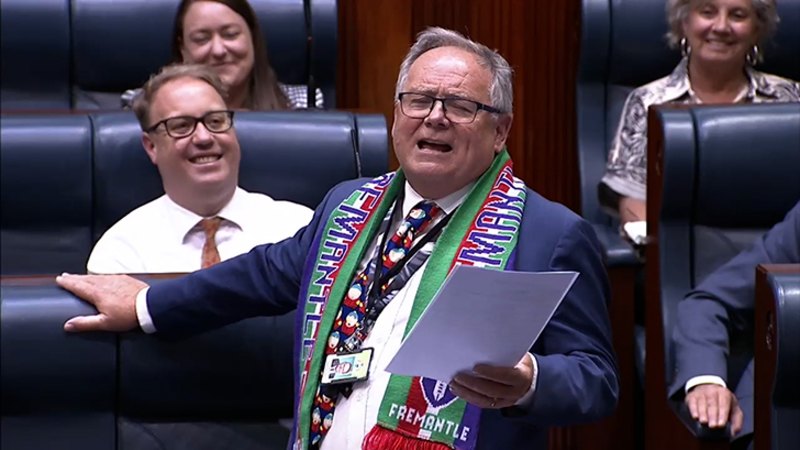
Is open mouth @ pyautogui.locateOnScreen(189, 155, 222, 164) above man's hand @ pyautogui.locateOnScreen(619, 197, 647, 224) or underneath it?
above

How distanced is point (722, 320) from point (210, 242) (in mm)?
436

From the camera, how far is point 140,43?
1692 mm

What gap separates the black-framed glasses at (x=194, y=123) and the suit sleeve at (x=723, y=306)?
0.42 m

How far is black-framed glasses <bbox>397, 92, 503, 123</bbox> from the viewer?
3.22ft

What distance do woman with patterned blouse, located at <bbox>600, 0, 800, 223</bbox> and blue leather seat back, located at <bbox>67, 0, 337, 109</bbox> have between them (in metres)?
0.35

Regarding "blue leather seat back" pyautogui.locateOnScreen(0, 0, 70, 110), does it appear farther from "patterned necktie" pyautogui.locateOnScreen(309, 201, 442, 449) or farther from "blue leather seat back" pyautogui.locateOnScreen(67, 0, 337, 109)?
"patterned necktie" pyautogui.locateOnScreen(309, 201, 442, 449)

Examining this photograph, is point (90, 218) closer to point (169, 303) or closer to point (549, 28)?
point (169, 303)

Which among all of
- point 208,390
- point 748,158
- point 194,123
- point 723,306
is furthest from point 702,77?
point 208,390

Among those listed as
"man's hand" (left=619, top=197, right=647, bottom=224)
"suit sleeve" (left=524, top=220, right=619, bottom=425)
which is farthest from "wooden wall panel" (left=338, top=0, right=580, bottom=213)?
"suit sleeve" (left=524, top=220, right=619, bottom=425)

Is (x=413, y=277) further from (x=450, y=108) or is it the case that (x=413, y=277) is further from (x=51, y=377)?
(x=51, y=377)

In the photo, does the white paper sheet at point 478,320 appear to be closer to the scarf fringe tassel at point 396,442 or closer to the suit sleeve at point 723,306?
the scarf fringe tassel at point 396,442

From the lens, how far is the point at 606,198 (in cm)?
162

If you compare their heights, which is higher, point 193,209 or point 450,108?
point 450,108

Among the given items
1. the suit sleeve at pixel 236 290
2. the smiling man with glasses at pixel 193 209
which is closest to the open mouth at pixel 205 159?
the smiling man with glasses at pixel 193 209
